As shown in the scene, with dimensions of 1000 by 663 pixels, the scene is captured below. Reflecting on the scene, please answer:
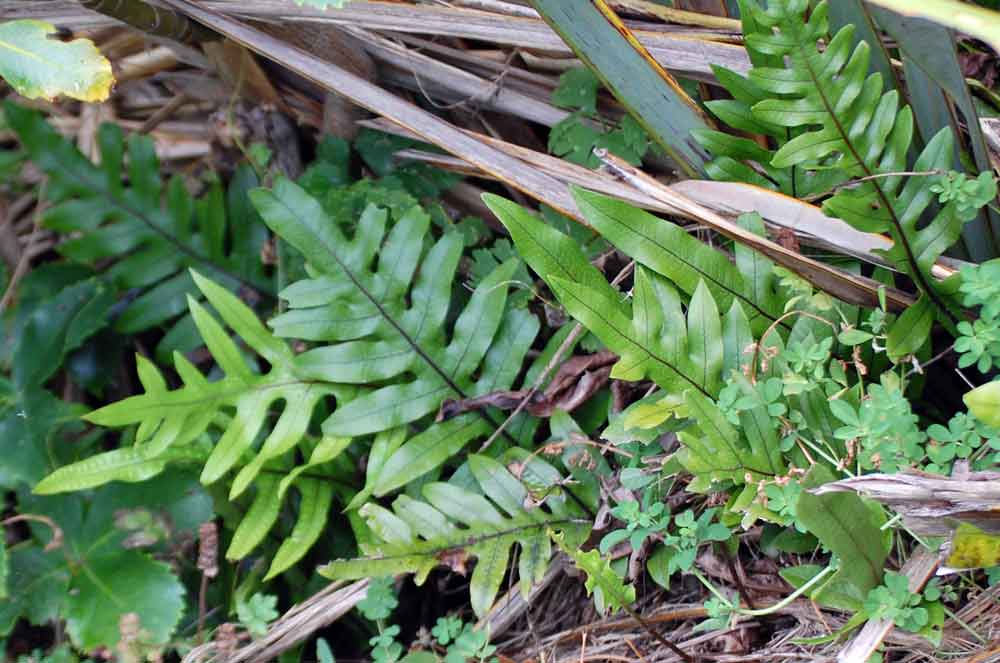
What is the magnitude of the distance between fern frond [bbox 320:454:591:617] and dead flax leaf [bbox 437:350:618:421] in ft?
0.34

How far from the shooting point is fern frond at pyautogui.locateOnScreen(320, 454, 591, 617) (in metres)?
1.29

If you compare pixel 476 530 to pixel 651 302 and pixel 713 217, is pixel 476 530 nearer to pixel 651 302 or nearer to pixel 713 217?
pixel 651 302

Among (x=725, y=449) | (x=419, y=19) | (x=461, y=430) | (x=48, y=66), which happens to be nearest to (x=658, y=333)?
(x=725, y=449)

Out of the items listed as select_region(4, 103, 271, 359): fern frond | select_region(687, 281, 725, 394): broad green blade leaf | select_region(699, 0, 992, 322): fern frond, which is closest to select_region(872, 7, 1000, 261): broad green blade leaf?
select_region(699, 0, 992, 322): fern frond

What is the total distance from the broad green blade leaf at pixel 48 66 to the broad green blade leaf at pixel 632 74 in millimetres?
531

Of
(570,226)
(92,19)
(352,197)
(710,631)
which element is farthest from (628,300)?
(92,19)

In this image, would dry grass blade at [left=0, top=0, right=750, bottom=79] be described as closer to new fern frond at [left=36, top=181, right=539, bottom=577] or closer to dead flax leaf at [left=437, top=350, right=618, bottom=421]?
new fern frond at [left=36, top=181, right=539, bottom=577]

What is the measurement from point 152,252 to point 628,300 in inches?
41.0

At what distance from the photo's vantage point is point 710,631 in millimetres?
1236

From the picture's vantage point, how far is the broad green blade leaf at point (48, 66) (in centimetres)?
111

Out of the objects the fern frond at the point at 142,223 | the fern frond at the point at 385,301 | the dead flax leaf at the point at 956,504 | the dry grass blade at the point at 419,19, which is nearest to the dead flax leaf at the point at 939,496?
the dead flax leaf at the point at 956,504

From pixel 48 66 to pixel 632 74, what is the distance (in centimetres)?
71

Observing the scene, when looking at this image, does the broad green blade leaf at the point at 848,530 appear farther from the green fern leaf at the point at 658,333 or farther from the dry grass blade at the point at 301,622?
the dry grass blade at the point at 301,622

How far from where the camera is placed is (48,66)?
44.0 inches
